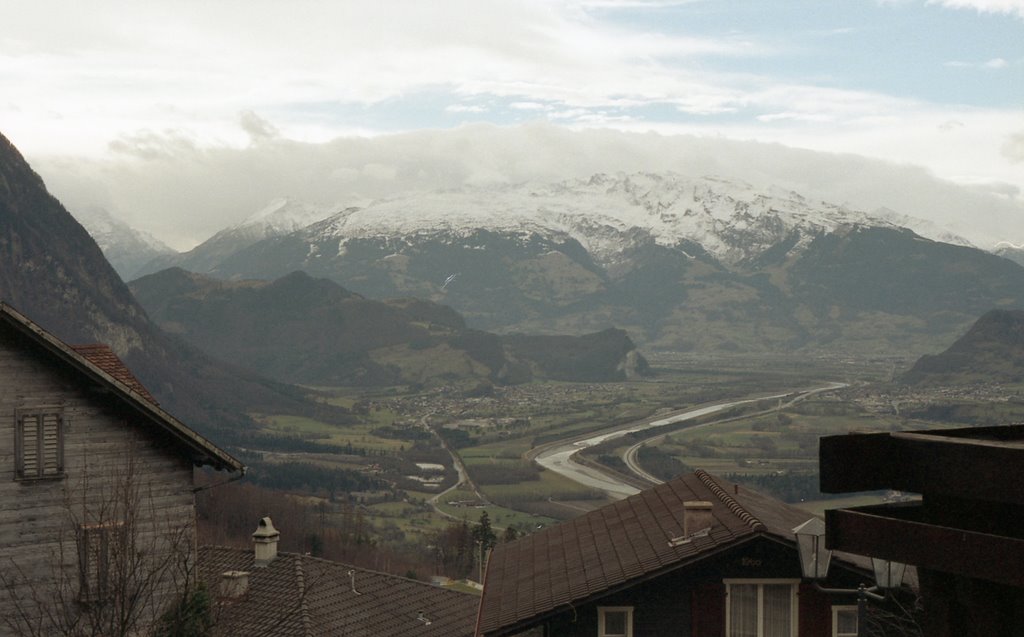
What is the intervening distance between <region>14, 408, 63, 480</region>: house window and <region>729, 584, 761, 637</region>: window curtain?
1140 centimetres

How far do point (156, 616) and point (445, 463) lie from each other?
6830 inches

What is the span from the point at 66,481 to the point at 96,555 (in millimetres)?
2978

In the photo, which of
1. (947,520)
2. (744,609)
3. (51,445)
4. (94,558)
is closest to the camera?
(947,520)

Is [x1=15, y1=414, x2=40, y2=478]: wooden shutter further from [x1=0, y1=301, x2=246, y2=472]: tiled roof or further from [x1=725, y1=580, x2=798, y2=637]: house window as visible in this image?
[x1=725, y1=580, x2=798, y2=637]: house window

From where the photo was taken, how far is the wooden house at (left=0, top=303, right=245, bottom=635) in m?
19.6

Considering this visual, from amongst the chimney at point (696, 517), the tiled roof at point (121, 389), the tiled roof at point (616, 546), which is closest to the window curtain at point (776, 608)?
the tiled roof at point (616, 546)

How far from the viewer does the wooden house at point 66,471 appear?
64.2ft

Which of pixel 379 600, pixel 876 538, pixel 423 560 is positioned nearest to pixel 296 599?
pixel 379 600

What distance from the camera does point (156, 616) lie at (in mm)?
21094

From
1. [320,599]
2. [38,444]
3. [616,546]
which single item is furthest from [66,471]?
[320,599]

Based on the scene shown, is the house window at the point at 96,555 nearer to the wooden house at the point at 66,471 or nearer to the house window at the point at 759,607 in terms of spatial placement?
the wooden house at the point at 66,471

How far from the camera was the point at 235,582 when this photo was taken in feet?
96.0

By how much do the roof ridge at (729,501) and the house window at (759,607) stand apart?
1.07 metres

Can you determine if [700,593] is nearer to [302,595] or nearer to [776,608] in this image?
[776,608]
